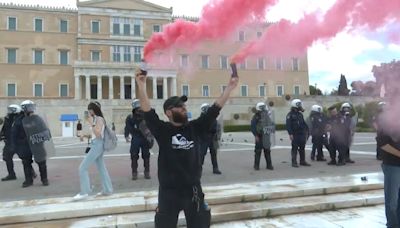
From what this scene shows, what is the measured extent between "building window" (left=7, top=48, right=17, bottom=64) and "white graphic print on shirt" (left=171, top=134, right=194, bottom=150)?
2300 inches

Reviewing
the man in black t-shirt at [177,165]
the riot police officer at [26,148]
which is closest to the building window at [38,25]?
the riot police officer at [26,148]

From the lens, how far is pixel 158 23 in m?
59.5

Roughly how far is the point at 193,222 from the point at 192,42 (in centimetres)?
322

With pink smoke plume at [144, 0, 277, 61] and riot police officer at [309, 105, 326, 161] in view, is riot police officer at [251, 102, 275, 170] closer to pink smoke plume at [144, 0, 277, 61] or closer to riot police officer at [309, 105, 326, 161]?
riot police officer at [309, 105, 326, 161]

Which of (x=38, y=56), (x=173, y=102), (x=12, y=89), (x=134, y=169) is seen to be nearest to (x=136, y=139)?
(x=134, y=169)

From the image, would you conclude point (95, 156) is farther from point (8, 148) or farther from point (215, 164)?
point (215, 164)

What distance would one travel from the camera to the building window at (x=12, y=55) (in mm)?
55531

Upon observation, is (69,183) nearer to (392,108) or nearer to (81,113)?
(392,108)

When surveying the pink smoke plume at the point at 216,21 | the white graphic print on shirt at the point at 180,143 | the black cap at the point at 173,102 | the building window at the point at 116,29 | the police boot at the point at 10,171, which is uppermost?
the building window at the point at 116,29

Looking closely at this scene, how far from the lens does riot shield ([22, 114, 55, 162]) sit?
9016mm

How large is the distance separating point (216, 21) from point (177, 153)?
116 inches

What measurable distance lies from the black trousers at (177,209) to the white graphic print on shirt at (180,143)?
0.41 meters

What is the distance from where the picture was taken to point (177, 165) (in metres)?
3.71

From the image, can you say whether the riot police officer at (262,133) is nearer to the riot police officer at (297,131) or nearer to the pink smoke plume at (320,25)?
the riot police officer at (297,131)
